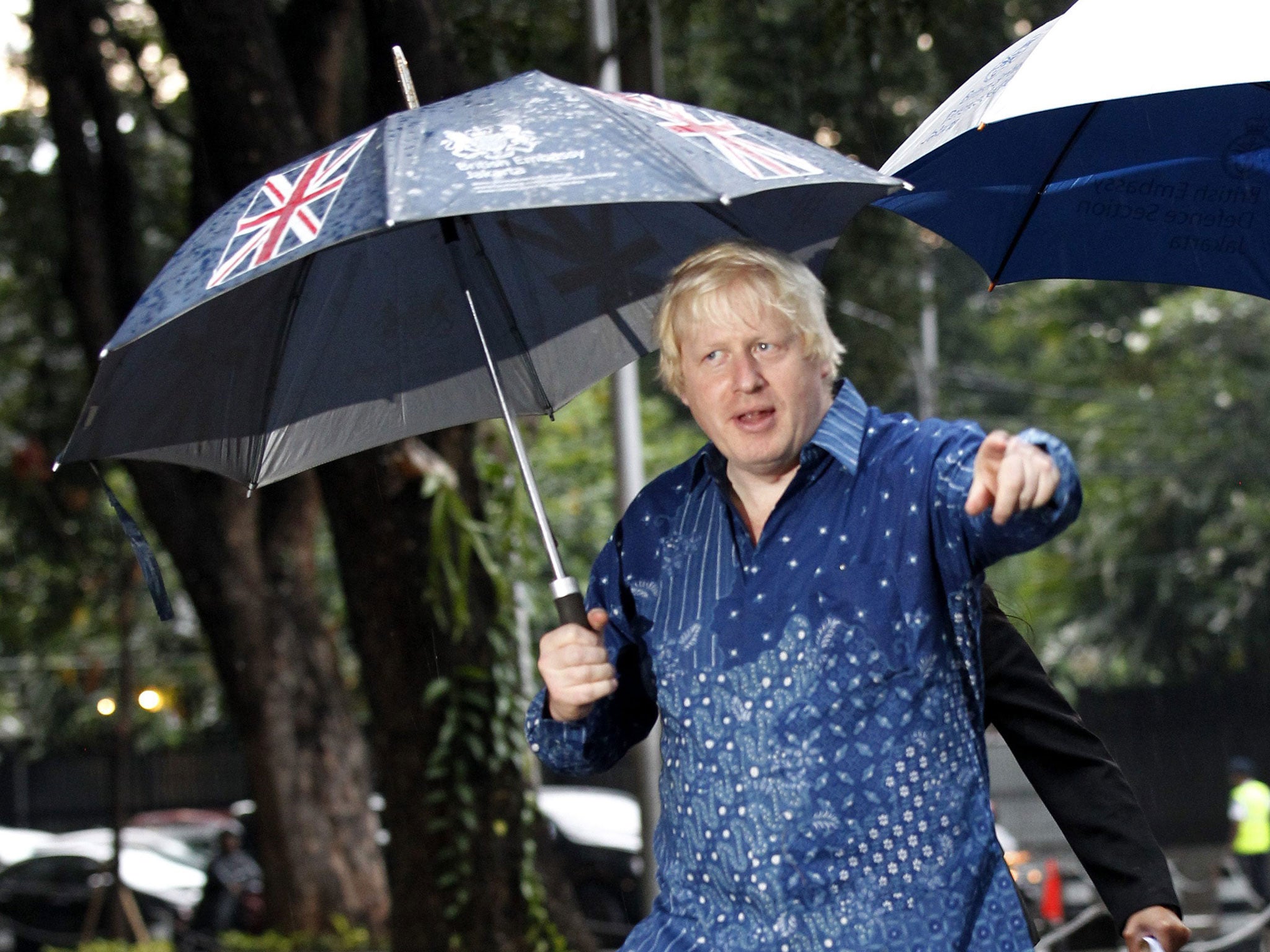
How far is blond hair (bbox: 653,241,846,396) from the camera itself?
2412 mm

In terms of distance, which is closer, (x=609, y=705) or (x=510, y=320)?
(x=609, y=705)

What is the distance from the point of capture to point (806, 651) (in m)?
2.28

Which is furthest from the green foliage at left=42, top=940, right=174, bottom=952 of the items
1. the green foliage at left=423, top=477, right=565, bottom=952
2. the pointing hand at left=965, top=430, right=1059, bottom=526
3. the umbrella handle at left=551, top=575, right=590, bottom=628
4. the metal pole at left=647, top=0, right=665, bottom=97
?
the pointing hand at left=965, top=430, right=1059, bottom=526

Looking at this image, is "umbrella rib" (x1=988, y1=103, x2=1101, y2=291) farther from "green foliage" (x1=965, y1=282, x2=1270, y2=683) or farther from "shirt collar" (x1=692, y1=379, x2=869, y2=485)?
"green foliage" (x1=965, y1=282, x2=1270, y2=683)

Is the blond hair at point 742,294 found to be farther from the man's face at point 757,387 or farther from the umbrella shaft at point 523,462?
the umbrella shaft at point 523,462

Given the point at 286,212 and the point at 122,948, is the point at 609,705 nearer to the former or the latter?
the point at 286,212

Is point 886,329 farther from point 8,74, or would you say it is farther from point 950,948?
point 950,948

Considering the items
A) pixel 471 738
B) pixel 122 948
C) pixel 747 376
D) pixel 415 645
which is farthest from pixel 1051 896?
pixel 747 376

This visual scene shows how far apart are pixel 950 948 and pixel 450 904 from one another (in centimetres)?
447

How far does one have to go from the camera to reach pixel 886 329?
1258cm

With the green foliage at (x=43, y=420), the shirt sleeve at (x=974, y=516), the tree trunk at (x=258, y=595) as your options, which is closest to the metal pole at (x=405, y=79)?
the shirt sleeve at (x=974, y=516)

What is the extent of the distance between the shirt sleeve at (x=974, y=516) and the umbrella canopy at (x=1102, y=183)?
0.90 m

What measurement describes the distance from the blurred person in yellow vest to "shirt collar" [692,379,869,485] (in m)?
12.1

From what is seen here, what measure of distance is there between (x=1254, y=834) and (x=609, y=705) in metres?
12.2
